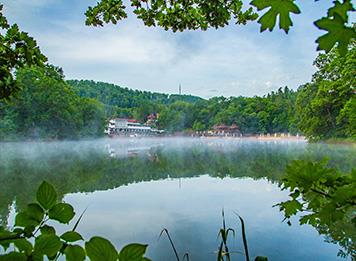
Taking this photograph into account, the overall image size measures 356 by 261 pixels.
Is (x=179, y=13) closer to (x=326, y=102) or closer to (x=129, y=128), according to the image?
(x=326, y=102)

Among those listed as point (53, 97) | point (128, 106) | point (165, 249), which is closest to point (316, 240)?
point (165, 249)

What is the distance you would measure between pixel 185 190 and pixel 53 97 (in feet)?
78.8

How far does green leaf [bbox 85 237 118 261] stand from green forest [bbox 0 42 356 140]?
51cm

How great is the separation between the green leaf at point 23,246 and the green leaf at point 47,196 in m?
0.06

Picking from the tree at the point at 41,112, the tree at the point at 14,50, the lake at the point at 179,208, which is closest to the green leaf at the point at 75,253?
the tree at the point at 14,50

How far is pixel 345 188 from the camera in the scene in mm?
650

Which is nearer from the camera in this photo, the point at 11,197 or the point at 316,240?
the point at 316,240

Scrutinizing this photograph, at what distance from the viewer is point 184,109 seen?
208 feet

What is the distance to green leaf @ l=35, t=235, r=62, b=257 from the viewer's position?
446mm

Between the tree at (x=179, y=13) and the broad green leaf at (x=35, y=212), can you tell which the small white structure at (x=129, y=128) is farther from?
the broad green leaf at (x=35, y=212)

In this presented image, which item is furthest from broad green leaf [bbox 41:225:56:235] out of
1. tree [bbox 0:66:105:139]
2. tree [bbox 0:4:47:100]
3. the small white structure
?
the small white structure

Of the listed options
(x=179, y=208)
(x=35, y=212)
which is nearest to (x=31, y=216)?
(x=35, y=212)

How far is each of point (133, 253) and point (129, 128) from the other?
63454 mm

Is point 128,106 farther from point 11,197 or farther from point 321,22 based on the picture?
point 321,22
